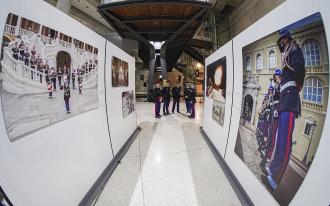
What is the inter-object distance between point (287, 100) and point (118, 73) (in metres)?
3.25

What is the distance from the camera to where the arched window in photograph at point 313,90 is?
118 cm

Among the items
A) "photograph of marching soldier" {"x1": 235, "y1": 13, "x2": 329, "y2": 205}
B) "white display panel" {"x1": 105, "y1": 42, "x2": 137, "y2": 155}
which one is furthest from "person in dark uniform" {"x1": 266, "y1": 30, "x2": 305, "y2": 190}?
"white display panel" {"x1": 105, "y1": 42, "x2": 137, "y2": 155}

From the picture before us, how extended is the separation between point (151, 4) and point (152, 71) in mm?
5896

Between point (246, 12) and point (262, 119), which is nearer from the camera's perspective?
point (262, 119)

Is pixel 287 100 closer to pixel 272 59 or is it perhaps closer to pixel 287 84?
pixel 287 84

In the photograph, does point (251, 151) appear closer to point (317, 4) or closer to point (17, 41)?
point (317, 4)

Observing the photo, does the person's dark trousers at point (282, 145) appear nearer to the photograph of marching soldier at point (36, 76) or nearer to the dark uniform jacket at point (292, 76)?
the dark uniform jacket at point (292, 76)

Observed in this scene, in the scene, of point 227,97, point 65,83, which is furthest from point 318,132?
point 65,83

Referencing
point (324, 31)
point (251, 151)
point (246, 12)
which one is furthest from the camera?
point (246, 12)

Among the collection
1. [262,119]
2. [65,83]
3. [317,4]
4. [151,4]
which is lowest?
[262,119]

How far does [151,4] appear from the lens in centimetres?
739

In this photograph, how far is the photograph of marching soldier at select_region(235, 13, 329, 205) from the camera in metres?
1.20

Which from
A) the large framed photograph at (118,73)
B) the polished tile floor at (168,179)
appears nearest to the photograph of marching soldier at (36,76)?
the large framed photograph at (118,73)

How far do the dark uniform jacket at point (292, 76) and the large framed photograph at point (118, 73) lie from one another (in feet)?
9.70
